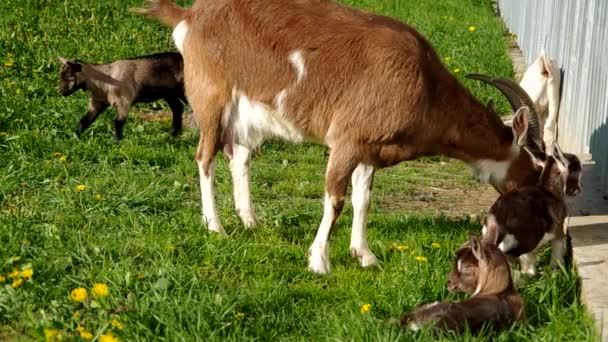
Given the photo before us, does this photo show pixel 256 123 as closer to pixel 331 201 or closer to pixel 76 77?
→ pixel 331 201

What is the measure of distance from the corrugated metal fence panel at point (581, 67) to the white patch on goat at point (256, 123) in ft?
7.23

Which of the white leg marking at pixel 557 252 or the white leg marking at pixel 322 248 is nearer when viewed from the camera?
the white leg marking at pixel 557 252

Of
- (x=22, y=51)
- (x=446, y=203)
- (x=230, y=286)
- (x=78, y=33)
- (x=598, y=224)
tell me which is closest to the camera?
(x=230, y=286)

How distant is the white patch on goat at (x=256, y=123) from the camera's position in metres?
6.55

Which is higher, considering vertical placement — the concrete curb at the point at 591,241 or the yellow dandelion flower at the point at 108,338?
the yellow dandelion flower at the point at 108,338

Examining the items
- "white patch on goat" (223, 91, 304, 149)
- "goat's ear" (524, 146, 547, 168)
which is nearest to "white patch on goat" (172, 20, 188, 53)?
"white patch on goat" (223, 91, 304, 149)

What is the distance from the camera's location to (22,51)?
11414 mm

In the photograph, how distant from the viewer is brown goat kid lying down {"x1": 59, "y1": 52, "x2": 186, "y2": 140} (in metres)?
9.73

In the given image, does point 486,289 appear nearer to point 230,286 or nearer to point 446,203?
point 230,286

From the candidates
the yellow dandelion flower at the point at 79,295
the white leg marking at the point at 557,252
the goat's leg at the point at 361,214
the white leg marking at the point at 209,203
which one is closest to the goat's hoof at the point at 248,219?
the white leg marking at the point at 209,203

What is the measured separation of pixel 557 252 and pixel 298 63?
6.09 ft

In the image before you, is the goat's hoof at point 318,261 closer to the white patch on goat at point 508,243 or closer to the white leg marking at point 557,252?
the white patch on goat at point 508,243

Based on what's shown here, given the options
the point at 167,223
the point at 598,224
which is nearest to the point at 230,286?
the point at 167,223

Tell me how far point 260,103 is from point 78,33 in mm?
6300
